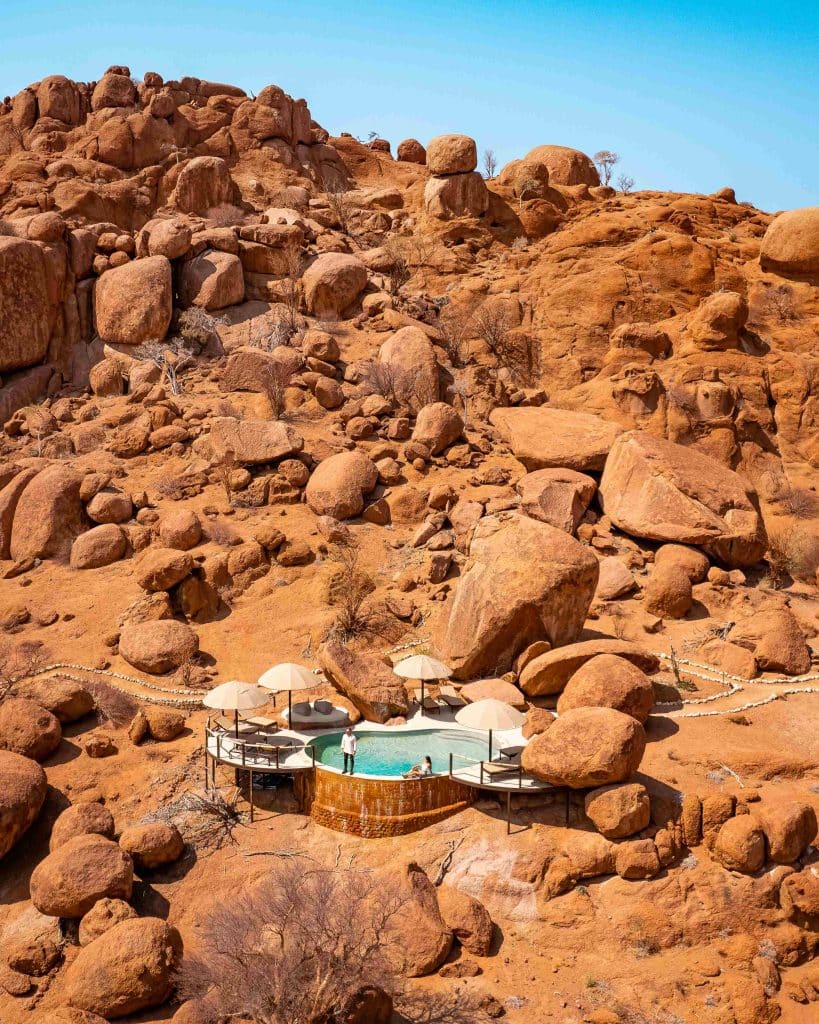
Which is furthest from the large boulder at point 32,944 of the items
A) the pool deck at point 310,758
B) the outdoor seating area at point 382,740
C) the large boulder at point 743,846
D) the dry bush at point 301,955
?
the large boulder at point 743,846

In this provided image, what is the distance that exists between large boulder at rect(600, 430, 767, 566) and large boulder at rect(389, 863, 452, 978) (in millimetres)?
13284

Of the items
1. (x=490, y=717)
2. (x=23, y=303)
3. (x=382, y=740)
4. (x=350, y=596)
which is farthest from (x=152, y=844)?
(x=23, y=303)

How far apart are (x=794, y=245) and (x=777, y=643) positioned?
68.4ft

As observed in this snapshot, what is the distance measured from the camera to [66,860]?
13891 mm

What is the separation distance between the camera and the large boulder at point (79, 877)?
1357cm

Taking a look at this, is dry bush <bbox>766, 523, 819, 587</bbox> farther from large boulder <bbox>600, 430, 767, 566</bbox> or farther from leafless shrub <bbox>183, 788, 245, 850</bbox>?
leafless shrub <bbox>183, 788, 245, 850</bbox>

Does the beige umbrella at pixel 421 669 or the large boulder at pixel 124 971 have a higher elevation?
the beige umbrella at pixel 421 669

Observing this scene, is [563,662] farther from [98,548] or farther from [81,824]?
[98,548]

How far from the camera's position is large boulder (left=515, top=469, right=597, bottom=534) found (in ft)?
81.3

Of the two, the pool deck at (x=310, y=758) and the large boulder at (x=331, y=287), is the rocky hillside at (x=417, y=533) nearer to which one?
the large boulder at (x=331, y=287)

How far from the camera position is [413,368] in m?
31.5

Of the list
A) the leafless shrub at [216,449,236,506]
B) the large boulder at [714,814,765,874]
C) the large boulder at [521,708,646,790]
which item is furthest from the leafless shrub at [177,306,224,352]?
the large boulder at [714,814,765,874]

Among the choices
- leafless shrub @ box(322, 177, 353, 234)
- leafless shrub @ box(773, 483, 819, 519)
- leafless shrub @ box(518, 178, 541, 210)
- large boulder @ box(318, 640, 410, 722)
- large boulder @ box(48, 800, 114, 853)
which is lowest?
large boulder @ box(48, 800, 114, 853)

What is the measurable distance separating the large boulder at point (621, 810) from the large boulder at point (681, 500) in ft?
35.4
